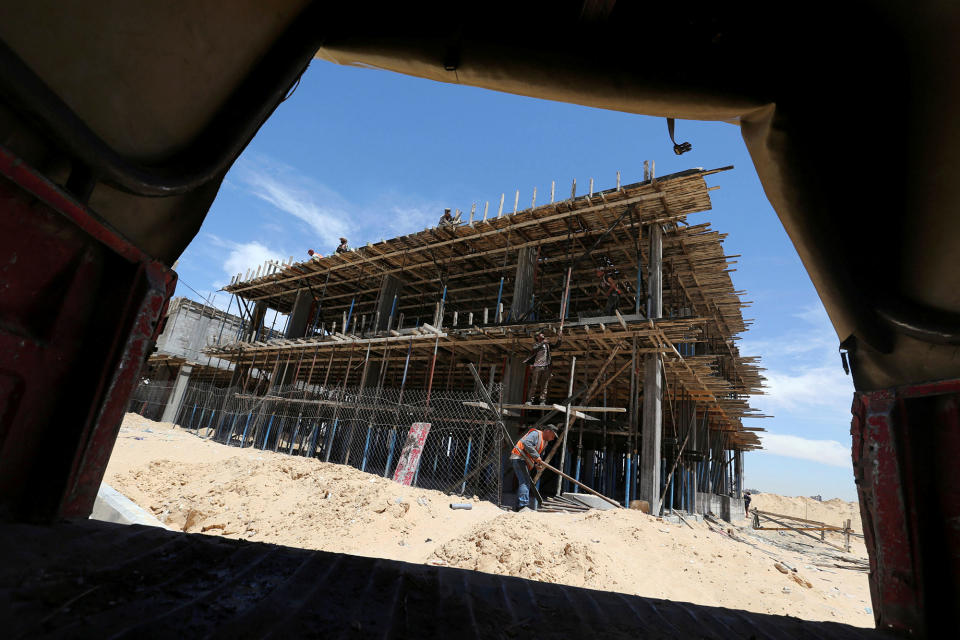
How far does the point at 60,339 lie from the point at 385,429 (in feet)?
45.2

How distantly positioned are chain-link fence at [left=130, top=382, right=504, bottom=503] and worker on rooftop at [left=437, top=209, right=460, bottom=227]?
536 cm

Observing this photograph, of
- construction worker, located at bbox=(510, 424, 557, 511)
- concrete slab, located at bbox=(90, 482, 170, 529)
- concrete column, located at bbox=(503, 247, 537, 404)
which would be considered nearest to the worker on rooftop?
concrete column, located at bbox=(503, 247, 537, 404)

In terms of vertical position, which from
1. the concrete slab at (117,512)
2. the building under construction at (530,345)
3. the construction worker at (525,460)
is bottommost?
the concrete slab at (117,512)

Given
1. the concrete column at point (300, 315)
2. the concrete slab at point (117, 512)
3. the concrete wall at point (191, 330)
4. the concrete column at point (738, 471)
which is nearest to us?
the concrete slab at point (117, 512)

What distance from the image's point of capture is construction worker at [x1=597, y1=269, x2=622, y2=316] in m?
11.5

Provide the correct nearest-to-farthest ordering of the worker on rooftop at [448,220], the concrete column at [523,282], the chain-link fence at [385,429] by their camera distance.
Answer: the chain-link fence at [385,429] → the concrete column at [523,282] → the worker on rooftop at [448,220]

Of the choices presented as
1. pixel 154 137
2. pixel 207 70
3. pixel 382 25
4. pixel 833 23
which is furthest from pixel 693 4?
pixel 154 137

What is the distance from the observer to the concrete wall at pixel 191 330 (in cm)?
3119

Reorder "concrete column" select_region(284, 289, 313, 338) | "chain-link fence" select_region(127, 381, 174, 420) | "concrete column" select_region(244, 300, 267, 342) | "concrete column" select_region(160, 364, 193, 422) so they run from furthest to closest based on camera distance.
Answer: "chain-link fence" select_region(127, 381, 174, 420), "concrete column" select_region(160, 364, 193, 422), "concrete column" select_region(244, 300, 267, 342), "concrete column" select_region(284, 289, 313, 338)

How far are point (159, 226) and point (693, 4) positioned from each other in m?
2.71

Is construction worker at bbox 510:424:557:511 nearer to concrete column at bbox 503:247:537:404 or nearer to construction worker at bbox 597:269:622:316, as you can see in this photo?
concrete column at bbox 503:247:537:404

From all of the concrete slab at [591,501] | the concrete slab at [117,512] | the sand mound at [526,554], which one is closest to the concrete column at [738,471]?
the concrete slab at [591,501]

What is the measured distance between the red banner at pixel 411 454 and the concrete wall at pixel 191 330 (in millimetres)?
23078

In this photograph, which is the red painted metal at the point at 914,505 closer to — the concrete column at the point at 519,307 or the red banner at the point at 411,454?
the concrete column at the point at 519,307
